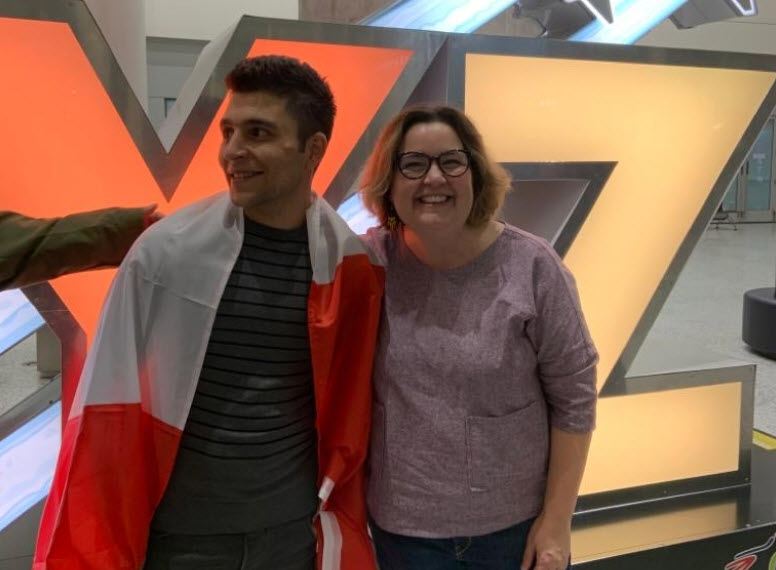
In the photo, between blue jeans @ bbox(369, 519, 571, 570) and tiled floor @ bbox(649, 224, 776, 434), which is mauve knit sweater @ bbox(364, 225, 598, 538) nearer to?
blue jeans @ bbox(369, 519, 571, 570)

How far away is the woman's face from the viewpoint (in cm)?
128

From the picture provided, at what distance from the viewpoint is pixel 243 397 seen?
1.24 m

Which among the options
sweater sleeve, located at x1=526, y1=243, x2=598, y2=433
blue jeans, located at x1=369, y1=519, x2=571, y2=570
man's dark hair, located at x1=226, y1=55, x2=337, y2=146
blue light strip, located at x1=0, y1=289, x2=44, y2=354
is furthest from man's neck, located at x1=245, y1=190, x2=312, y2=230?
blue light strip, located at x1=0, y1=289, x2=44, y2=354

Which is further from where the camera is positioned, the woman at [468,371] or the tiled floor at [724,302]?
the tiled floor at [724,302]

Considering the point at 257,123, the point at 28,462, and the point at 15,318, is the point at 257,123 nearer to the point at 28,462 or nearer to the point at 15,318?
the point at 15,318

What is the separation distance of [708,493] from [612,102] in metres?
1.31

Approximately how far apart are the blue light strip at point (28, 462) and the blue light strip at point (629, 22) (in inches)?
69.7

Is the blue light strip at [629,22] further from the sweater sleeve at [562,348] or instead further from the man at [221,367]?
the man at [221,367]

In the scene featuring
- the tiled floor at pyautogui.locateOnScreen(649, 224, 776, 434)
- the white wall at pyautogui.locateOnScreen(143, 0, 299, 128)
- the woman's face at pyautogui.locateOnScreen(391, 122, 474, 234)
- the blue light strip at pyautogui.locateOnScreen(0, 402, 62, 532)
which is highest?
the white wall at pyautogui.locateOnScreen(143, 0, 299, 128)

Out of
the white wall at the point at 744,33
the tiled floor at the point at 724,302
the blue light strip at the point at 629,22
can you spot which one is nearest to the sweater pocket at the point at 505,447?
the blue light strip at the point at 629,22

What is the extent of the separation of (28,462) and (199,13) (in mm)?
6364

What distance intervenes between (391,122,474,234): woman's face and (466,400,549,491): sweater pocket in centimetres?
36

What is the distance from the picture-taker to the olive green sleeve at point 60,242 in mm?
1258

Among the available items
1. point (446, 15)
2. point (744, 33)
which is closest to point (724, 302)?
point (446, 15)
